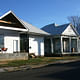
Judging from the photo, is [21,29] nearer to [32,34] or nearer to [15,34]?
[15,34]

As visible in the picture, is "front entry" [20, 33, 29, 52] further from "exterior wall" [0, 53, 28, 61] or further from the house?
the house

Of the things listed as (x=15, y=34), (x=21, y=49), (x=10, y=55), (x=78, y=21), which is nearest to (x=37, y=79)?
(x=10, y=55)

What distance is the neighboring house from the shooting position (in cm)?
2053

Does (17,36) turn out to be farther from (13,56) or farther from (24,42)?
(13,56)

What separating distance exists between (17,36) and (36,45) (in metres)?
4.17

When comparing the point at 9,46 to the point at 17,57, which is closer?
the point at 17,57

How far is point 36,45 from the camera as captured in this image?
85.4 feet

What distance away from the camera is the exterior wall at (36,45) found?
82.5ft

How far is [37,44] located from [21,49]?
279cm

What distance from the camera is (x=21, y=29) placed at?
69.5ft

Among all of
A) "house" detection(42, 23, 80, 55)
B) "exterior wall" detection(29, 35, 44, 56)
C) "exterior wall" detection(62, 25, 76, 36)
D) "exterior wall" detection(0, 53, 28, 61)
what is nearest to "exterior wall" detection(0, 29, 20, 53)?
"exterior wall" detection(0, 53, 28, 61)

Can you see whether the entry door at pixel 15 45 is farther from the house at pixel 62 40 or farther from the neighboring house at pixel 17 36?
the house at pixel 62 40

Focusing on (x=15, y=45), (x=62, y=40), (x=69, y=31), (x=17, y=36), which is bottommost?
(x=15, y=45)

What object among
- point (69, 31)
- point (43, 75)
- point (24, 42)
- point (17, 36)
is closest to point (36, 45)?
point (24, 42)
